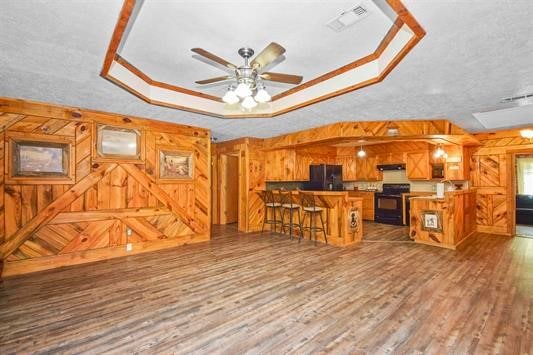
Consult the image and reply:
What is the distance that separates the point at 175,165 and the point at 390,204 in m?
6.34

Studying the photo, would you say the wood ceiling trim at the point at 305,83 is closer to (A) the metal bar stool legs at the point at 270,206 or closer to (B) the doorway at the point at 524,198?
(A) the metal bar stool legs at the point at 270,206

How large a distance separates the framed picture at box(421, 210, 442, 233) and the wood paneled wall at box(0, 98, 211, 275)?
16.2ft

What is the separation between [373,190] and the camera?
335 inches

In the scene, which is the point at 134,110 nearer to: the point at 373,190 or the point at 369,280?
the point at 369,280

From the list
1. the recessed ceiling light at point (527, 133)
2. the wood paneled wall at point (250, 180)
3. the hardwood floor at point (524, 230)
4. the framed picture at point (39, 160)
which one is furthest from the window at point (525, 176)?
the framed picture at point (39, 160)

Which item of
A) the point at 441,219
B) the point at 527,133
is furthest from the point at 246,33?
the point at 527,133

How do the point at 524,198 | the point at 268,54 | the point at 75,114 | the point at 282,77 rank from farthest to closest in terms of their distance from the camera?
Answer: the point at 524,198 < the point at 75,114 < the point at 282,77 < the point at 268,54

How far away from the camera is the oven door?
24.7 ft

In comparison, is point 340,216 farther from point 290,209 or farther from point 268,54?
point 268,54

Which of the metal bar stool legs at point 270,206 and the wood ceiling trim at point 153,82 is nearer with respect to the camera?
the wood ceiling trim at point 153,82

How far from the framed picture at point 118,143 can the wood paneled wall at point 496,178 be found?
825cm

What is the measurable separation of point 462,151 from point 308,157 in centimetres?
398

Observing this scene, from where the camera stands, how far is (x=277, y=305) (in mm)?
2787

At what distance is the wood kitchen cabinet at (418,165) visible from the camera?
7250 mm
